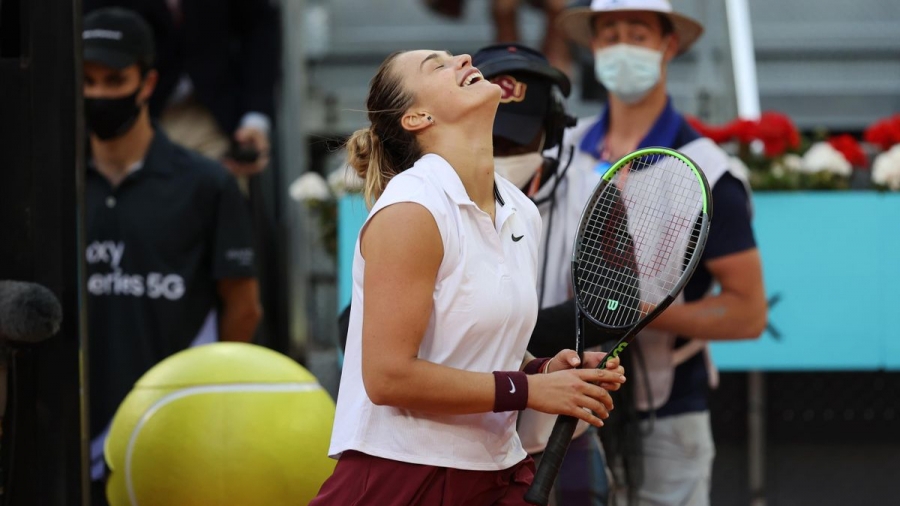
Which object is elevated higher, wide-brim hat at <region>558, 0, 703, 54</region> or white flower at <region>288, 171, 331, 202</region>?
wide-brim hat at <region>558, 0, 703, 54</region>

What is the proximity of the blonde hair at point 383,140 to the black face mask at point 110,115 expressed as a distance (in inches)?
69.9

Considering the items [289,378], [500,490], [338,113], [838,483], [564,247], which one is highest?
[338,113]

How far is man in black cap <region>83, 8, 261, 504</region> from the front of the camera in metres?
4.34

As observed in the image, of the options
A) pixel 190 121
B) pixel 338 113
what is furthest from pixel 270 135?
pixel 338 113

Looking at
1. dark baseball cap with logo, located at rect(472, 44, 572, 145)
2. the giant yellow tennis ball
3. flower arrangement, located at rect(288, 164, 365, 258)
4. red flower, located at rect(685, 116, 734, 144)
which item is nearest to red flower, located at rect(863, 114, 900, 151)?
red flower, located at rect(685, 116, 734, 144)

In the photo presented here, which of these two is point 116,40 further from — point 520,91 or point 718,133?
point 718,133

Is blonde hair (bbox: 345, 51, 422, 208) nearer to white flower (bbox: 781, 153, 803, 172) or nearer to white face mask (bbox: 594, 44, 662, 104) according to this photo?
white face mask (bbox: 594, 44, 662, 104)

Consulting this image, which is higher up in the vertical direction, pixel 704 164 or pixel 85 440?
pixel 704 164

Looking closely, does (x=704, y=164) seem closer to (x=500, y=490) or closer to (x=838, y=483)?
(x=500, y=490)

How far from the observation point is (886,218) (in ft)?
20.0

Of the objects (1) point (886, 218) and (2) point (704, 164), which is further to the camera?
(1) point (886, 218)

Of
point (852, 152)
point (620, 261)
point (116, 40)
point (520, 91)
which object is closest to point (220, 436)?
point (620, 261)

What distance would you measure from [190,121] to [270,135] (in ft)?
1.42

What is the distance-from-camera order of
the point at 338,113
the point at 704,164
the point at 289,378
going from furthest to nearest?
the point at 338,113 → the point at 704,164 → the point at 289,378
